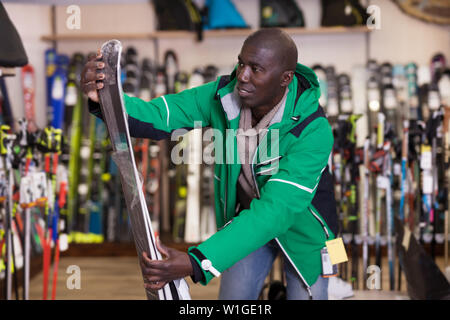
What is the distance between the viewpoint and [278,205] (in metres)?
1.49

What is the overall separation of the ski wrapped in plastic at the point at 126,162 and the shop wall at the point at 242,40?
3.66 m

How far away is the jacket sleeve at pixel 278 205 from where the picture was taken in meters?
1.39

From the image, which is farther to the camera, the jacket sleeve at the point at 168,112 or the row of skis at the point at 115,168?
the row of skis at the point at 115,168

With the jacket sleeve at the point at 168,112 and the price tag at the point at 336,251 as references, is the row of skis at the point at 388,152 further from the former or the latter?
the jacket sleeve at the point at 168,112

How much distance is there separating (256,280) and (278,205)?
0.63 m

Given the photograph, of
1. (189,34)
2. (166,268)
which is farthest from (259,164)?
(189,34)

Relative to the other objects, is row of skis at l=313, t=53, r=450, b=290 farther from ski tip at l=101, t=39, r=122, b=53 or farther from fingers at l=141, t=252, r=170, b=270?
fingers at l=141, t=252, r=170, b=270

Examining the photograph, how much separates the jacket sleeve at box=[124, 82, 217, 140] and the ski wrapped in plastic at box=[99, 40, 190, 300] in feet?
0.65

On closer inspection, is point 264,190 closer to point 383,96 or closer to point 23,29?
point 383,96

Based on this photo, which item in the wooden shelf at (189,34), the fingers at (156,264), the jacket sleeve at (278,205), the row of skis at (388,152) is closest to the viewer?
the fingers at (156,264)

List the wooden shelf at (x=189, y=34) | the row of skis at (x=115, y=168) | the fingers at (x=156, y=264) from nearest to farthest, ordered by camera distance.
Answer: the fingers at (x=156, y=264)
the row of skis at (x=115, y=168)
the wooden shelf at (x=189, y=34)

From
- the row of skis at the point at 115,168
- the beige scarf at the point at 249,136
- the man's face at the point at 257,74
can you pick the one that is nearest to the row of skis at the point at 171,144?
the row of skis at the point at 115,168

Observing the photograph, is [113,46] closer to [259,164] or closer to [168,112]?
[168,112]
